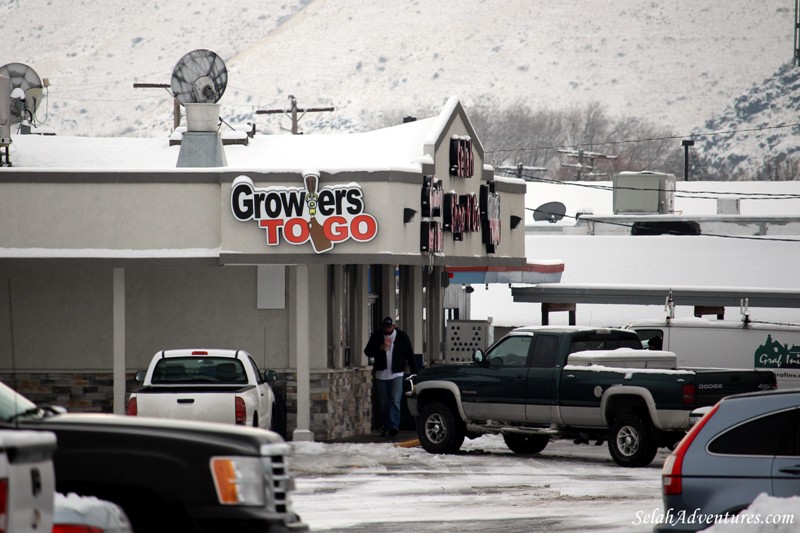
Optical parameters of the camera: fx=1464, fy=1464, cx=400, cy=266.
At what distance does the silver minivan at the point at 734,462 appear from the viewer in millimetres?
9805

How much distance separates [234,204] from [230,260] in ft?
2.78

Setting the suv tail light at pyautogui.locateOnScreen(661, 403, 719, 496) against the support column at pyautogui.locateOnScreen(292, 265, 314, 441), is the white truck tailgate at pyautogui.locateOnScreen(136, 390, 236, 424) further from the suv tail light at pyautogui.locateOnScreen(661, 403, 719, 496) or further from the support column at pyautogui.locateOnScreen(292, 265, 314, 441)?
the suv tail light at pyautogui.locateOnScreen(661, 403, 719, 496)

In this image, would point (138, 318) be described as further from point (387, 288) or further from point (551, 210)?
point (551, 210)

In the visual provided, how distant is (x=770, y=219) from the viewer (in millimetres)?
51125

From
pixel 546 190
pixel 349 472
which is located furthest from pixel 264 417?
pixel 546 190

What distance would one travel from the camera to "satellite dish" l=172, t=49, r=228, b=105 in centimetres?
2678

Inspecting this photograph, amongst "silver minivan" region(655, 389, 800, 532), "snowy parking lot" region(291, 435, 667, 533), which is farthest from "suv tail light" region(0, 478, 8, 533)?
"snowy parking lot" region(291, 435, 667, 533)

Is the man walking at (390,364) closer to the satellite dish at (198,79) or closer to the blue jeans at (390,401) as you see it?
the blue jeans at (390,401)

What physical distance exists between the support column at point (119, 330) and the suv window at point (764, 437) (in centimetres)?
1394

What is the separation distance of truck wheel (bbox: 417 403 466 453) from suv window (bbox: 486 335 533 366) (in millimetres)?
1020

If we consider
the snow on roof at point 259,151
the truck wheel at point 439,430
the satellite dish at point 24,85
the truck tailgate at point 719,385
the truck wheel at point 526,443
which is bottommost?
the truck wheel at point 526,443


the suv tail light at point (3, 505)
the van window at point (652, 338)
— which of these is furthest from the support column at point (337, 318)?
the suv tail light at point (3, 505)

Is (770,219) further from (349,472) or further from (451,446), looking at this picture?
(349,472)

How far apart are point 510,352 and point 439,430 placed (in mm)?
1565
